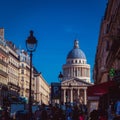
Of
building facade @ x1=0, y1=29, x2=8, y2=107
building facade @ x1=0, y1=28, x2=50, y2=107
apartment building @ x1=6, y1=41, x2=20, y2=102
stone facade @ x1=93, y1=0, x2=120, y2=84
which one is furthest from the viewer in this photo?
apartment building @ x1=6, y1=41, x2=20, y2=102

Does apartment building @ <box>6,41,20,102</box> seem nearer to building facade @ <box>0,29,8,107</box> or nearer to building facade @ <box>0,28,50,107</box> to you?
building facade @ <box>0,28,50,107</box>

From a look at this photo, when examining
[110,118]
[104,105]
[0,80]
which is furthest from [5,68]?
[110,118]

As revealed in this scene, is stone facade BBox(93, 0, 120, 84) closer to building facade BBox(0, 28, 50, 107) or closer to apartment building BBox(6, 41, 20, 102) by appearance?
building facade BBox(0, 28, 50, 107)

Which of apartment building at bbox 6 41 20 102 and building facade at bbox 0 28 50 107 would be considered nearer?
building facade at bbox 0 28 50 107

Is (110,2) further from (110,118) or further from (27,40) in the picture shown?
(110,118)

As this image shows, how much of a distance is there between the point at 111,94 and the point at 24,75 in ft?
430

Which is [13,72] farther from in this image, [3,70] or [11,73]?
[3,70]

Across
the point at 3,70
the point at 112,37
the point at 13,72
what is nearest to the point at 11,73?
the point at 13,72

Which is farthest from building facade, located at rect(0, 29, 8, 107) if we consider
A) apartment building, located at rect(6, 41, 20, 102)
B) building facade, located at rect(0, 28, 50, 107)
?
apartment building, located at rect(6, 41, 20, 102)

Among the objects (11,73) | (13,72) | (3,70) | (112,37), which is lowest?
(112,37)

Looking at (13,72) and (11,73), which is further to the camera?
(13,72)

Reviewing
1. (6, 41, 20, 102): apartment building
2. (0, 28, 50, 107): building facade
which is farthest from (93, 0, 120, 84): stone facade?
(6, 41, 20, 102): apartment building

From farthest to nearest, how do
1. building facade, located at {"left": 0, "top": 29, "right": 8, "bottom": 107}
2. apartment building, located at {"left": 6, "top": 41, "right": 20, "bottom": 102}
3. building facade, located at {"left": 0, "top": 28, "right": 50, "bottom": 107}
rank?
apartment building, located at {"left": 6, "top": 41, "right": 20, "bottom": 102}, building facade, located at {"left": 0, "top": 28, "right": 50, "bottom": 107}, building facade, located at {"left": 0, "top": 29, "right": 8, "bottom": 107}

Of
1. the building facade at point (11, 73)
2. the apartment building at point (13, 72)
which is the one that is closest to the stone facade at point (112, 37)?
the building facade at point (11, 73)
